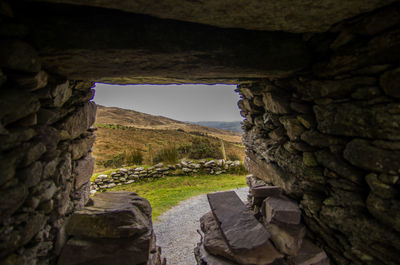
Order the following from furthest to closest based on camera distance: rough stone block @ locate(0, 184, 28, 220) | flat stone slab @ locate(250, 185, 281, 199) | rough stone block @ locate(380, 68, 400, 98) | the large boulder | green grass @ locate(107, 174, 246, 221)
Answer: green grass @ locate(107, 174, 246, 221) → flat stone slab @ locate(250, 185, 281, 199) → the large boulder → rough stone block @ locate(380, 68, 400, 98) → rough stone block @ locate(0, 184, 28, 220)

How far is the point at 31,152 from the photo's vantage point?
1.94 meters

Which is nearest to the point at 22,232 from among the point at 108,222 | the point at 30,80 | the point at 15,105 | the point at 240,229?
the point at 108,222

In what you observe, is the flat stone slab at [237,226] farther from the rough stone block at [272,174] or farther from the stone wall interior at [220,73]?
the rough stone block at [272,174]

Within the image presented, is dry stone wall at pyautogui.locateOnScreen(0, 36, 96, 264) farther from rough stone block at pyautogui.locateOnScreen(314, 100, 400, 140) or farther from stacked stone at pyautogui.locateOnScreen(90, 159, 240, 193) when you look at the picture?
stacked stone at pyautogui.locateOnScreen(90, 159, 240, 193)

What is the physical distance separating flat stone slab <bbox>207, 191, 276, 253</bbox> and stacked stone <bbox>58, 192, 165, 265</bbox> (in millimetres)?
1143

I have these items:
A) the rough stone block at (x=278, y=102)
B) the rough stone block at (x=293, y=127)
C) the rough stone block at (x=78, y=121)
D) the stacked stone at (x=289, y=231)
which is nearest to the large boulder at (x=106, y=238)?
the rough stone block at (x=78, y=121)

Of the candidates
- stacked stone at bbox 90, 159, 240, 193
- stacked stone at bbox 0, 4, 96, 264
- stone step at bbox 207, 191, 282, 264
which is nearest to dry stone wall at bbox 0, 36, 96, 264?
stacked stone at bbox 0, 4, 96, 264

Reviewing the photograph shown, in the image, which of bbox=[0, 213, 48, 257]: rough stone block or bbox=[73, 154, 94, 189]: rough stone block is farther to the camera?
bbox=[73, 154, 94, 189]: rough stone block

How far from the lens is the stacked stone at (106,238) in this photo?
8.48 feet

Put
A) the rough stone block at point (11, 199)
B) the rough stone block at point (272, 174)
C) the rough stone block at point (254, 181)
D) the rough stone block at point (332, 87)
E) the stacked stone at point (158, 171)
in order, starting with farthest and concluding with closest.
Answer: the stacked stone at point (158, 171), the rough stone block at point (254, 181), the rough stone block at point (272, 174), the rough stone block at point (332, 87), the rough stone block at point (11, 199)

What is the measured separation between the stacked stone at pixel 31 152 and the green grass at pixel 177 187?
4.30 meters

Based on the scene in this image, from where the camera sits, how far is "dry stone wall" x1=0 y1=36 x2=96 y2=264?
5.47 ft

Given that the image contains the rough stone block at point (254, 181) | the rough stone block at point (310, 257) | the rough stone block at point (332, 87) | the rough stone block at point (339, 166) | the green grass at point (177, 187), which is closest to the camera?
the rough stone block at point (332, 87)

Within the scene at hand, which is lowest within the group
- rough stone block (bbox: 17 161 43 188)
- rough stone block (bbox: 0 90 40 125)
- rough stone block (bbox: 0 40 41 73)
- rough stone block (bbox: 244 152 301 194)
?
rough stone block (bbox: 244 152 301 194)
